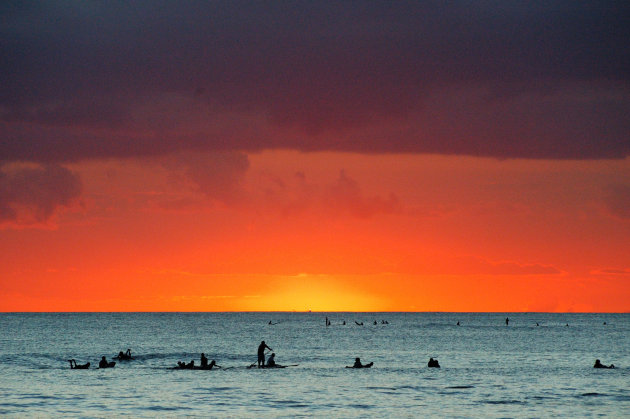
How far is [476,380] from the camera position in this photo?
63.2m

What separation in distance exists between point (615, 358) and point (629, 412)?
4902 centimetres

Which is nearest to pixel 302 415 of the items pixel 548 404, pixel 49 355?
pixel 548 404

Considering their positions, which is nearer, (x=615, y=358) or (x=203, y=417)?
(x=203, y=417)

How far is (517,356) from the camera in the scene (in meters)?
92.8

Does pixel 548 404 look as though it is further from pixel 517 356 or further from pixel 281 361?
pixel 517 356

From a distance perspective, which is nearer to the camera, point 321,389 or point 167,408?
point 167,408

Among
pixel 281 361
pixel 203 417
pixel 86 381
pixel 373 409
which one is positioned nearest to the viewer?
pixel 203 417

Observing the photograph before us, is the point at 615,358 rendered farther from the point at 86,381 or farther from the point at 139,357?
the point at 86,381

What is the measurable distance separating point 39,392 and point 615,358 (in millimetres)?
63670

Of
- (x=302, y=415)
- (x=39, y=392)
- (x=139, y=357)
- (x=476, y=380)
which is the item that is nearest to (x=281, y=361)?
(x=139, y=357)

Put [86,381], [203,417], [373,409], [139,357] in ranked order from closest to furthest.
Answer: [203,417] < [373,409] < [86,381] < [139,357]

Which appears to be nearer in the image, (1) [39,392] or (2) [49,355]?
(1) [39,392]

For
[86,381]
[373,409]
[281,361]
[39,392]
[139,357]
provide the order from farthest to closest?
1. [139,357]
2. [281,361]
3. [86,381]
4. [39,392]
5. [373,409]

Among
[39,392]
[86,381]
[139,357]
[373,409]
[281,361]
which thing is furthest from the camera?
[139,357]
